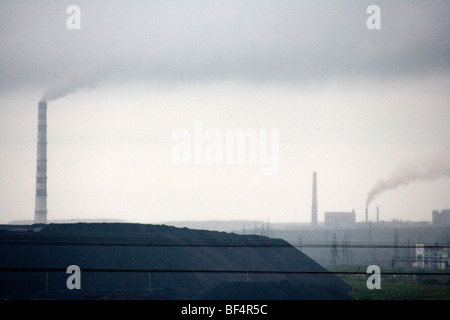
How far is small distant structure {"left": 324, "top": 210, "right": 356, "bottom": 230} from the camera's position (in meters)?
146

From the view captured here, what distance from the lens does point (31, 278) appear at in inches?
1786

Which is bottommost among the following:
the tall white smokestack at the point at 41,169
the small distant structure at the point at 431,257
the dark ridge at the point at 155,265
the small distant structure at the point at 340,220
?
the small distant structure at the point at 431,257

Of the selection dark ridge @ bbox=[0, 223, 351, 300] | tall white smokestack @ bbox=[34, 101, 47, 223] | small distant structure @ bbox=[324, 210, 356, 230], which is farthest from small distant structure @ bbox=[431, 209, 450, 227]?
tall white smokestack @ bbox=[34, 101, 47, 223]

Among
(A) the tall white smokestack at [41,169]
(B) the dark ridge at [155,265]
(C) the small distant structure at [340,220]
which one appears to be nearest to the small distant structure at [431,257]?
(B) the dark ridge at [155,265]

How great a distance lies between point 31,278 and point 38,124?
41639mm

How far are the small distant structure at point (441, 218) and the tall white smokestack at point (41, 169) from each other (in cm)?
9182

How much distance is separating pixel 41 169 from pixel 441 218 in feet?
310

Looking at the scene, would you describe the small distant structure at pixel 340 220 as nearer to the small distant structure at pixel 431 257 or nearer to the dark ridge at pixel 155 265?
the small distant structure at pixel 431 257

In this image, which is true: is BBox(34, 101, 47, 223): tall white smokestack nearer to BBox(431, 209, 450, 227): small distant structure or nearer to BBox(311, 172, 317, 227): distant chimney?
BBox(311, 172, 317, 227): distant chimney

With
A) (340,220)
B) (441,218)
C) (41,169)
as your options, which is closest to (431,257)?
(441,218)

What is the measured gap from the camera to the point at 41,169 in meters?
83.3

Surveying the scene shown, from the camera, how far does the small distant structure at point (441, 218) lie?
14000 cm
